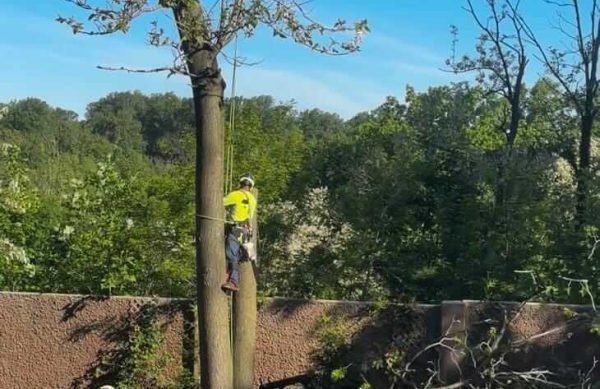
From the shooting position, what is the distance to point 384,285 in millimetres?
10438

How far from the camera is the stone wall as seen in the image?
821cm

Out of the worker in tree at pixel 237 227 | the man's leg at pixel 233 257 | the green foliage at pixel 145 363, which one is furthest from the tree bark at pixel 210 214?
the green foliage at pixel 145 363

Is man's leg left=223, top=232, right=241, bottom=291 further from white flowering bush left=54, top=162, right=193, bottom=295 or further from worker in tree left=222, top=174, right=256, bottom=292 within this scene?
white flowering bush left=54, top=162, right=193, bottom=295

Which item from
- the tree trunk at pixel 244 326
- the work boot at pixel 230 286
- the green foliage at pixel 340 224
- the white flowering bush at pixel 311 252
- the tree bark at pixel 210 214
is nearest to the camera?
the tree bark at pixel 210 214

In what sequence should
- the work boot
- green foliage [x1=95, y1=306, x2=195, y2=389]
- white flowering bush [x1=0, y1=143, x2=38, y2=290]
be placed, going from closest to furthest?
the work boot < green foliage [x1=95, y1=306, x2=195, y2=389] < white flowering bush [x1=0, y1=143, x2=38, y2=290]

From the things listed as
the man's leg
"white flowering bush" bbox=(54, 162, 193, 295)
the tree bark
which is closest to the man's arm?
the man's leg

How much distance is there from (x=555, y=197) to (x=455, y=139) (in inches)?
134

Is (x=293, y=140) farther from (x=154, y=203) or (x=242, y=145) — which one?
(x=154, y=203)

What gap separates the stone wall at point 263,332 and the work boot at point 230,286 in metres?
1.58

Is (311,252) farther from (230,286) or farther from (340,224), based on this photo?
(230,286)

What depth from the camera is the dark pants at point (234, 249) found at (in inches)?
286

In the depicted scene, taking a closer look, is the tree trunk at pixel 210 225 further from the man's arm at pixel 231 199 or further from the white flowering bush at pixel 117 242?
the white flowering bush at pixel 117 242

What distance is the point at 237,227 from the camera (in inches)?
294

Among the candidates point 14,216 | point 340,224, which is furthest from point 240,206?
point 14,216
